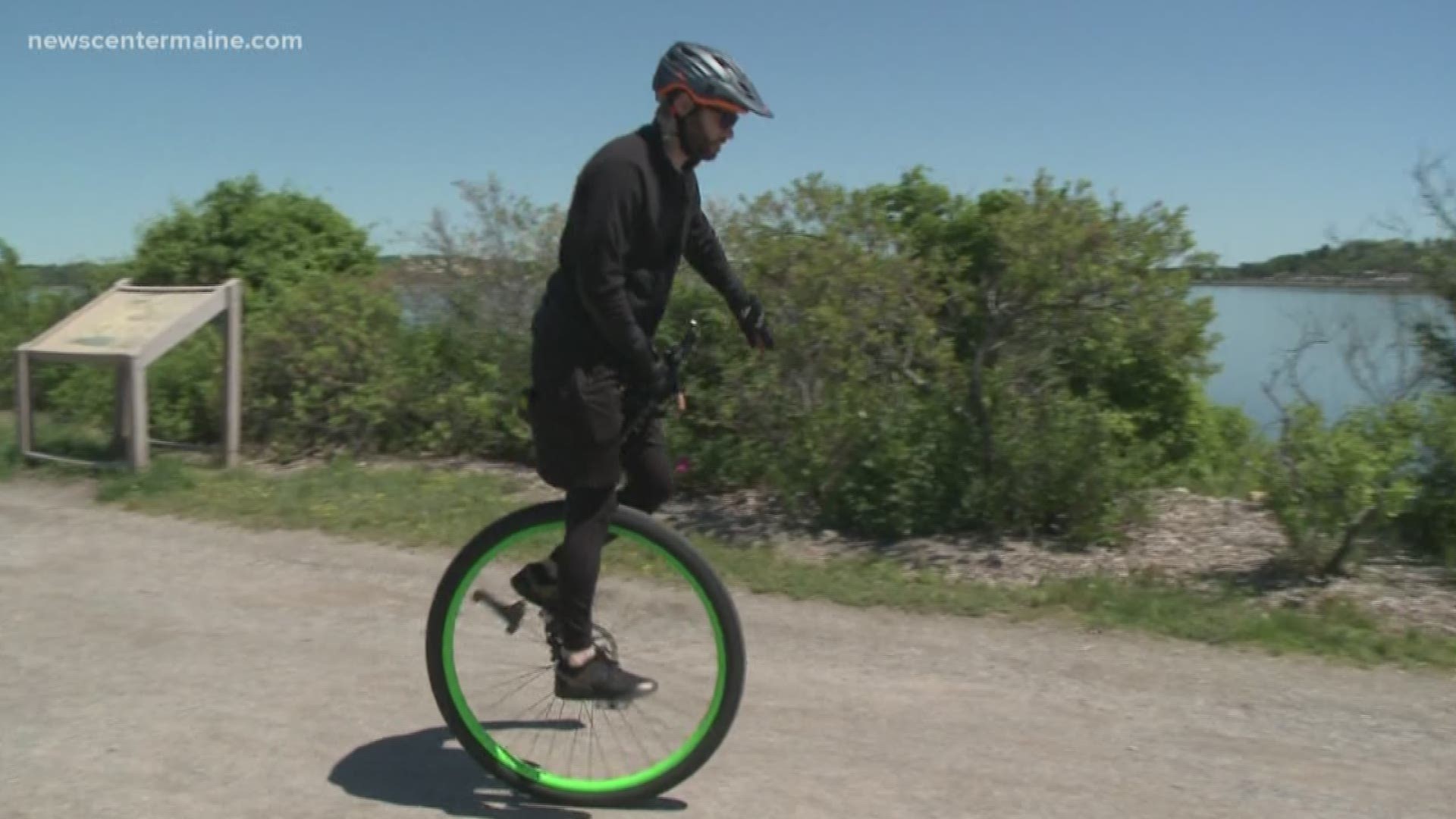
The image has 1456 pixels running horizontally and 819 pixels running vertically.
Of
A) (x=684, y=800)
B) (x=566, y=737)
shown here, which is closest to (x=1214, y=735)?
(x=684, y=800)

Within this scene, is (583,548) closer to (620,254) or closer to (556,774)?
(556,774)

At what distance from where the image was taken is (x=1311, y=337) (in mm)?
6609

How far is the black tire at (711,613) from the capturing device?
355 centimetres

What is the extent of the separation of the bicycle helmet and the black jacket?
17cm

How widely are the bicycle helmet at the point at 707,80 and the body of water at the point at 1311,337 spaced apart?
398cm

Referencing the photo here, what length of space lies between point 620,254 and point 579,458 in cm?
59

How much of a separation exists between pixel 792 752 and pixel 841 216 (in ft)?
12.8

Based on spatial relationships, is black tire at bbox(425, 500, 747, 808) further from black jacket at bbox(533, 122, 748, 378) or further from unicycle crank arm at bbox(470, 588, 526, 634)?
black jacket at bbox(533, 122, 748, 378)

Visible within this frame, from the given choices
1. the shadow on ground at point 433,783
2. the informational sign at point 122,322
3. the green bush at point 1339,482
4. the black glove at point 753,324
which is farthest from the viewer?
the informational sign at point 122,322

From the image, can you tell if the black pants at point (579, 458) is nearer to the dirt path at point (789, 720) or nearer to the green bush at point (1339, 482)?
the dirt path at point (789, 720)

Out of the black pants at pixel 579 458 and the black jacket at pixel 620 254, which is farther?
the black pants at pixel 579 458

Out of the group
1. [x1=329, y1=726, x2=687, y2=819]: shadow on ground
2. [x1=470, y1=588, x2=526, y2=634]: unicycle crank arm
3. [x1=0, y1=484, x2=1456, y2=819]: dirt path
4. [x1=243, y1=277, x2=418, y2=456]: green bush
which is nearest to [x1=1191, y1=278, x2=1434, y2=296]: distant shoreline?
[x1=0, y1=484, x2=1456, y2=819]: dirt path

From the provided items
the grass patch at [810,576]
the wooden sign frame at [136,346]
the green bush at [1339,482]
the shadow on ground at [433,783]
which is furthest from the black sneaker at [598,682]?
the wooden sign frame at [136,346]

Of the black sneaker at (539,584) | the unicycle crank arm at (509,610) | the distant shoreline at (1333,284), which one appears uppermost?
the distant shoreline at (1333,284)
